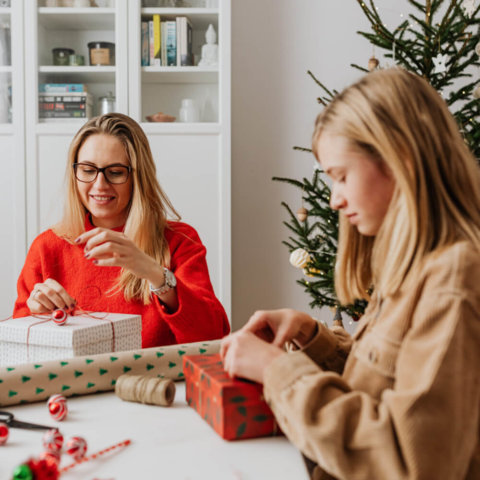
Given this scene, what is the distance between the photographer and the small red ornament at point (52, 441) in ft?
2.32

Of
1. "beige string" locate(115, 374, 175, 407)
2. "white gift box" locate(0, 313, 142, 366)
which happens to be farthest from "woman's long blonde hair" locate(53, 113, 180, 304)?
"beige string" locate(115, 374, 175, 407)

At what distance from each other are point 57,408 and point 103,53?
2.30 m

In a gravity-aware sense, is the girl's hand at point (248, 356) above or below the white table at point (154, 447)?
above

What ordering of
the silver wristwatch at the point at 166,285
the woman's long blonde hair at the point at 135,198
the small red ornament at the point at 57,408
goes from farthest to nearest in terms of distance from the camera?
the woman's long blonde hair at the point at 135,198
the silver wristwatch at the point at 166,285
the small red ornament at the point at 57,408

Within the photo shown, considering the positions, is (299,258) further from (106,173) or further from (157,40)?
(157,40)

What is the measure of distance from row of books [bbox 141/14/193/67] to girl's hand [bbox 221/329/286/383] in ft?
7.35

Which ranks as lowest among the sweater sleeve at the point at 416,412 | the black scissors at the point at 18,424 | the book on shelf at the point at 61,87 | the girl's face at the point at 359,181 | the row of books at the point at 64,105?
the black scissors at the point at 18,424

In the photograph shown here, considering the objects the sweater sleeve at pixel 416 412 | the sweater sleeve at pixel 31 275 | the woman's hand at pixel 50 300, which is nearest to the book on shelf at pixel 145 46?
the sweater sleeve at pixel 31 275

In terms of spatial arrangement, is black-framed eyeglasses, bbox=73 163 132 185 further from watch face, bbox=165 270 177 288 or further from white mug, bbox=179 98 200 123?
white mug, bbox=179 98 200 123

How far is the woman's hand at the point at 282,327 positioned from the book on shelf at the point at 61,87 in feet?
7.22

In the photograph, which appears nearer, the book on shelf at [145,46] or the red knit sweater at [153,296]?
the red knit sweater at [153,296]

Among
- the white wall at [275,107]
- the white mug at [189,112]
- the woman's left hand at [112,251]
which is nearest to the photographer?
the woman's left hand at [112,251]

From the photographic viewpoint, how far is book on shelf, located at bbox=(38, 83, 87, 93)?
9.10 ft

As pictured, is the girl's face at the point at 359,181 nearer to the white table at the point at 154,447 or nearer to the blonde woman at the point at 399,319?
the blonde woman at the point at 399,319
